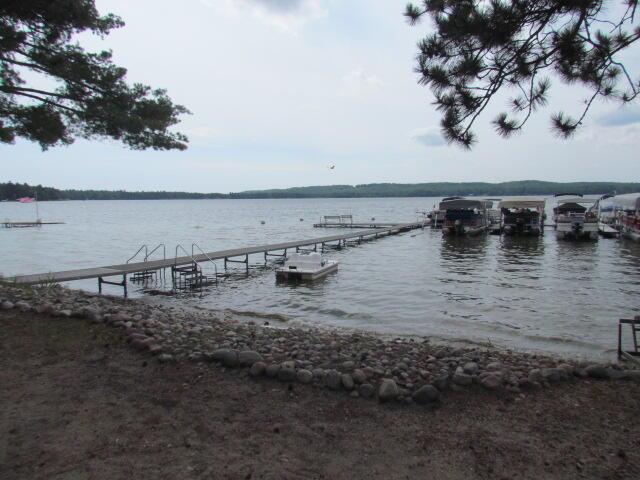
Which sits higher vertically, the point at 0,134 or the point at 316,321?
the point at 0,134

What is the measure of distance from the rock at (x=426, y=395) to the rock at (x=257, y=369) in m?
1.70

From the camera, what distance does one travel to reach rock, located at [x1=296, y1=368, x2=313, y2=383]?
16.6 ft

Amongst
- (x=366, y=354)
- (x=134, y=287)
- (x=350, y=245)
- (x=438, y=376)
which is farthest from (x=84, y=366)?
(x=350, y=245)

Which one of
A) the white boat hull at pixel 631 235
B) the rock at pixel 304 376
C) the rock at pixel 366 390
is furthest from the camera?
the white boat hull at pixel 631 235

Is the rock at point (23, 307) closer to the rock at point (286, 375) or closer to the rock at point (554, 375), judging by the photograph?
the rock at point (286, 375)

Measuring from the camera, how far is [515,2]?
4.59 m

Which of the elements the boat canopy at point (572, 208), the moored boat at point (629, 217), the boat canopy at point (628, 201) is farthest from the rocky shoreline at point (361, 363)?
the boat canopy at point (572, 208)

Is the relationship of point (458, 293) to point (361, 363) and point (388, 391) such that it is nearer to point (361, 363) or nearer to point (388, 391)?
point (361, 363)

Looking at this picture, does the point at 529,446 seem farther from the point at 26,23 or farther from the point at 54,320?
the point at 26,23

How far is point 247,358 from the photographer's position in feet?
18.1

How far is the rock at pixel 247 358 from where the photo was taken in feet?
17.9

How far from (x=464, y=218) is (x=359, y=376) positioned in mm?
37621

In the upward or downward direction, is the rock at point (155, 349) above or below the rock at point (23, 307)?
below

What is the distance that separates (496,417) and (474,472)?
1.11 m
